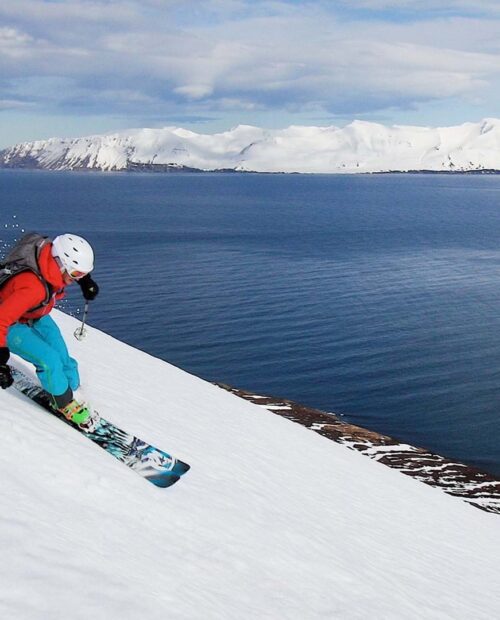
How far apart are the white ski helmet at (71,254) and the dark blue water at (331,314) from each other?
7.75 m

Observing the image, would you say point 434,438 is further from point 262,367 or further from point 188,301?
point 188,301

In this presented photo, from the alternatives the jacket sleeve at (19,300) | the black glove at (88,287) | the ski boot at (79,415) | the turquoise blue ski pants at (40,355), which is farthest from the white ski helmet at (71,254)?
the ski boot at (79,415)

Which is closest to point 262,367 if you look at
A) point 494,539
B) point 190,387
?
point 190,387

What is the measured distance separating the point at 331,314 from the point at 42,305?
167ft

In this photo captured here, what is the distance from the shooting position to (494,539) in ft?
51.2

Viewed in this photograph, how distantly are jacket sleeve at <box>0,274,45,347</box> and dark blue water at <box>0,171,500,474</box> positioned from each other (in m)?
7.79

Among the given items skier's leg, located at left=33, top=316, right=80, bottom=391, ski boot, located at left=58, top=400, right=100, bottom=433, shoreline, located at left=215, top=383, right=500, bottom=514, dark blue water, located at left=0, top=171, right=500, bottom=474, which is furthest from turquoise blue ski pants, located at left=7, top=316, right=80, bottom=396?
shoreline, located at left=215, top=383, right=500, bottom=514

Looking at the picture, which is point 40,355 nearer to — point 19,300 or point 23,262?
point 19,300

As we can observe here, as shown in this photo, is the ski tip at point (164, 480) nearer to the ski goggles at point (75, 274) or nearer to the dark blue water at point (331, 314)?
the ski goggles at point (75, 274)

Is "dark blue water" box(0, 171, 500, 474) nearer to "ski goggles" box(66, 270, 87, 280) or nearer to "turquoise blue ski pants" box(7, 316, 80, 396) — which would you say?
"turquoise blue ski pants" box(7, 316, 80, 396)

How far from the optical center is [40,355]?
396 inches

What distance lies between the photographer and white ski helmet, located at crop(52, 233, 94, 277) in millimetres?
9484

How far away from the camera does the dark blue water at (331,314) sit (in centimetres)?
4159

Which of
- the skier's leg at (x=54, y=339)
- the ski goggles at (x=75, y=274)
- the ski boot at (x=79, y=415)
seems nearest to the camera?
the ski goggles at (x=75, y=274)
